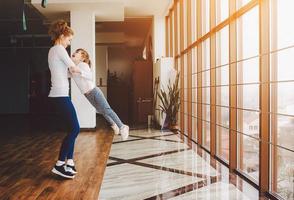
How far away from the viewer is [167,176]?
3.33 metres

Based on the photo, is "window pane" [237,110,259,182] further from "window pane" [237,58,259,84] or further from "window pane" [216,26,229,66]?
"window pane" [216,26,229,66]

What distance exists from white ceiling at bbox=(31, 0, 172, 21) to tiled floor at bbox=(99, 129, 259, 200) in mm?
3366

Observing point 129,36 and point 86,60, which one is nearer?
point 86,60

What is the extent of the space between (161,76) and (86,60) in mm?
3564

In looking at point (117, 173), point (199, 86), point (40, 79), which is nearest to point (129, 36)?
point (40, 79)

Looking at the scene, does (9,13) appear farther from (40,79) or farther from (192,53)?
(192,53)

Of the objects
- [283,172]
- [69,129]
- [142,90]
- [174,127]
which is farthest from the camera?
[142,90]

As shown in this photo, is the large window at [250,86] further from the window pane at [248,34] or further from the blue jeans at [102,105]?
the blue jeans at [102,105]

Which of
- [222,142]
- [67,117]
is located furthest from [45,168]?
[222,142]

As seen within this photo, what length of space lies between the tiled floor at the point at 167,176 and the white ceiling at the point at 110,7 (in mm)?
3366

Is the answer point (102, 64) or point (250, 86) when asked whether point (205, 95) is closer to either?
point (250, 86)

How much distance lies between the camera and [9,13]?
8914 mm

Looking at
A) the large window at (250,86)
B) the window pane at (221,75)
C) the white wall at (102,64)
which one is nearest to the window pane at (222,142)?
the large window at (250,86)

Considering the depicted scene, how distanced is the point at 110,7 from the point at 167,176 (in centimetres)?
488
